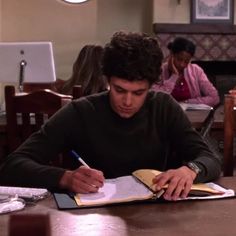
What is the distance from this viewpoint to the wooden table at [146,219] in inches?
40.6

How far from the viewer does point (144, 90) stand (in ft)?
5.13

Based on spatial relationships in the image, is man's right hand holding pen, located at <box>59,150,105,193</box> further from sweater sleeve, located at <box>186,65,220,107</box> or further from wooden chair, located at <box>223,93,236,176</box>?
sweater sleeve, located at <box>186,65,220,107</box>

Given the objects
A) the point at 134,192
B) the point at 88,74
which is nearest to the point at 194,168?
the point at 134,192

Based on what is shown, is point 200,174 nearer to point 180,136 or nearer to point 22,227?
point 180,136

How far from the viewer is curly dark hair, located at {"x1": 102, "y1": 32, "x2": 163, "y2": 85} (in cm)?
153

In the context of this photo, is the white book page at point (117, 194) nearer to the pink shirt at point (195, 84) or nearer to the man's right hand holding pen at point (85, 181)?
the man's right hand holding pen at point (85, 181)

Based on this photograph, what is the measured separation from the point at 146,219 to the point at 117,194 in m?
0.17

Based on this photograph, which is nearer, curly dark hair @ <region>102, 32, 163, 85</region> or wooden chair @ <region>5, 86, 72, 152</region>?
curly dark hair @ <region>102, 32, 163, 85</region>

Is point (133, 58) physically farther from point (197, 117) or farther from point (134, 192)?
point (197, 117)

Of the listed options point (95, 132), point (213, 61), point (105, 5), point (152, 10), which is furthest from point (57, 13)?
point (95, 132)

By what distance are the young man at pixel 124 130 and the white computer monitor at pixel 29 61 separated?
162 cm

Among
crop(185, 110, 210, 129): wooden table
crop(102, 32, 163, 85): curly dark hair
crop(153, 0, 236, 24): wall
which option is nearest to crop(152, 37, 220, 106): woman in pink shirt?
crop(185, 110, 210, 129): wooden table

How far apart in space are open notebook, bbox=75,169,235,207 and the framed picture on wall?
3.61m

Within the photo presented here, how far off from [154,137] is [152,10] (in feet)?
11.1
